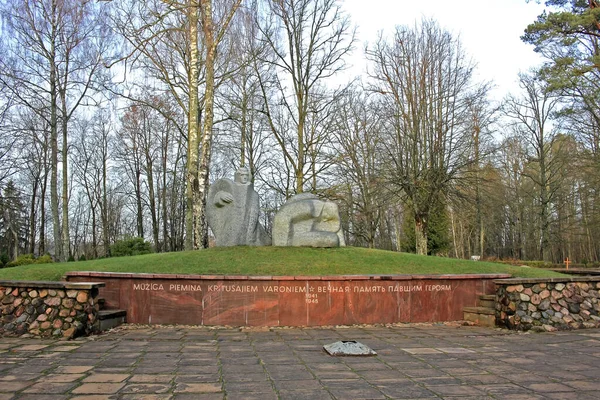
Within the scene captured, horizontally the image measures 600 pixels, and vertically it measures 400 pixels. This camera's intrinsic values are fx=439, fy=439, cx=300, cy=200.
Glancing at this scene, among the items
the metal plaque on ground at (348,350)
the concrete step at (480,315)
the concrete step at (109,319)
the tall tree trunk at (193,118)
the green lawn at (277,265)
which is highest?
the tall tree trunk at (193,118)

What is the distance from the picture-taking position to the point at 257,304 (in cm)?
884

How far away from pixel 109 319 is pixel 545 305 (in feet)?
28.0

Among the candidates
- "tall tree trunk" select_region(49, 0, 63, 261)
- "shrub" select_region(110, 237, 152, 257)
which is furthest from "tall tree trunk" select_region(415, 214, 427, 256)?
"tall tree trunk" select_region(49, 0, 63, 261)

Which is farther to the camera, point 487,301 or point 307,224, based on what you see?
point 307,224

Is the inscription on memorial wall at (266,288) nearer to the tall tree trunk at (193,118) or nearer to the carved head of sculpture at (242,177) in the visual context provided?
the carved head of sculpture at (242,177)

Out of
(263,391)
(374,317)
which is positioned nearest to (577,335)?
(374,317)

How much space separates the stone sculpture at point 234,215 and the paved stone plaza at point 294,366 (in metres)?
4.48

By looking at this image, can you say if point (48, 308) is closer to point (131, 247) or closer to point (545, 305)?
point (545, 305)

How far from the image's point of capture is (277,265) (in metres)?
10.1

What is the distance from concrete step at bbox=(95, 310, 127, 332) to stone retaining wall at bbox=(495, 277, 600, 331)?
758 cm

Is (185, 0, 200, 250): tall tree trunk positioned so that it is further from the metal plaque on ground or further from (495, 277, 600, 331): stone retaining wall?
(495, 277, 600, 331): stone retaining wall

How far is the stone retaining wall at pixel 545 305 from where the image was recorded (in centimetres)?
867

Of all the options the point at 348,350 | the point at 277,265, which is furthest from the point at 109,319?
the point at 348,350

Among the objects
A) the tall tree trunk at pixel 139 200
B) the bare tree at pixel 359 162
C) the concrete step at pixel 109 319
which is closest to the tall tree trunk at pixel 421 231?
the bare tree at pixel 359 162
